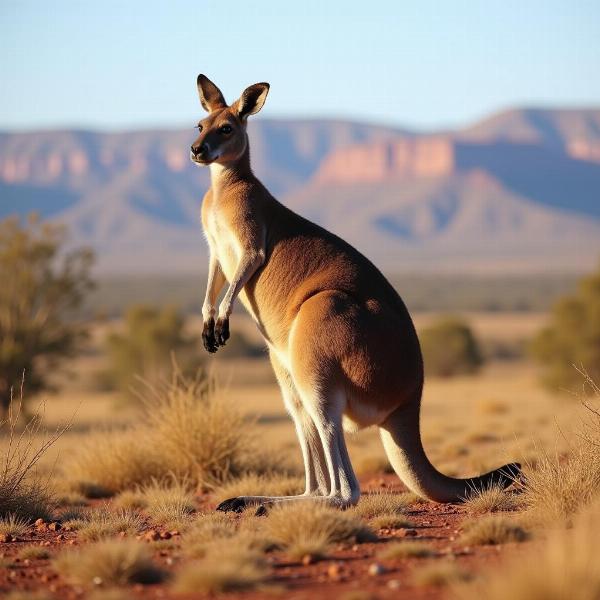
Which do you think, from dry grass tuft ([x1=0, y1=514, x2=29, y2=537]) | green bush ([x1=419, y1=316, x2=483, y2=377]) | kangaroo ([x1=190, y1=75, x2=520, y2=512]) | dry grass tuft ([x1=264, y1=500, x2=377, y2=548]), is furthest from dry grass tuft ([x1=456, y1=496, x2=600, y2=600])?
green bush ([x1=419, y1=316, x2=483, y2=377])

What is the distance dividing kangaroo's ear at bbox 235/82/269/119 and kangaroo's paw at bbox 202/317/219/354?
161 centimetres

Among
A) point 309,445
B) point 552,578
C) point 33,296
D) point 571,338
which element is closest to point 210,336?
point 309,445

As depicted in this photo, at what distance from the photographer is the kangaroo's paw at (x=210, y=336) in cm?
840

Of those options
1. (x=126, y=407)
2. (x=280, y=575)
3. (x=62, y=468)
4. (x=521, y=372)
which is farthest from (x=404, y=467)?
(x=521, y=372)

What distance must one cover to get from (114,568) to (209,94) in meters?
4.36

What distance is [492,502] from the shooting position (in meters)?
7.53

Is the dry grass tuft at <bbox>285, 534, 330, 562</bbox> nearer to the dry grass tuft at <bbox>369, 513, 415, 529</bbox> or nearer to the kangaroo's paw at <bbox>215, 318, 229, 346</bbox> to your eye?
the dry grass tuft at <bbox>369, 513, 415, 529</bbox>

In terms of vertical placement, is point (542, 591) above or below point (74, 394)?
above

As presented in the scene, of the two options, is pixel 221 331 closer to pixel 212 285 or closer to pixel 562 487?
pixel 212 285

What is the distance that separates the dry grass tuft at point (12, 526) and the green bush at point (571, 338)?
26.7 m

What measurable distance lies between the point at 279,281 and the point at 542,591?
12.7 feet

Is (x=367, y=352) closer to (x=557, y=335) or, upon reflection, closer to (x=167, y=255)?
(x=557, y=335)

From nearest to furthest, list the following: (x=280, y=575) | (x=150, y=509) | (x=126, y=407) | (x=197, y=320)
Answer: (x=280, y=575) → (x=150, y=509) → (x=126, y=407) → (x=197, y=320)

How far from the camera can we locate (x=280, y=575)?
580 centimetres
